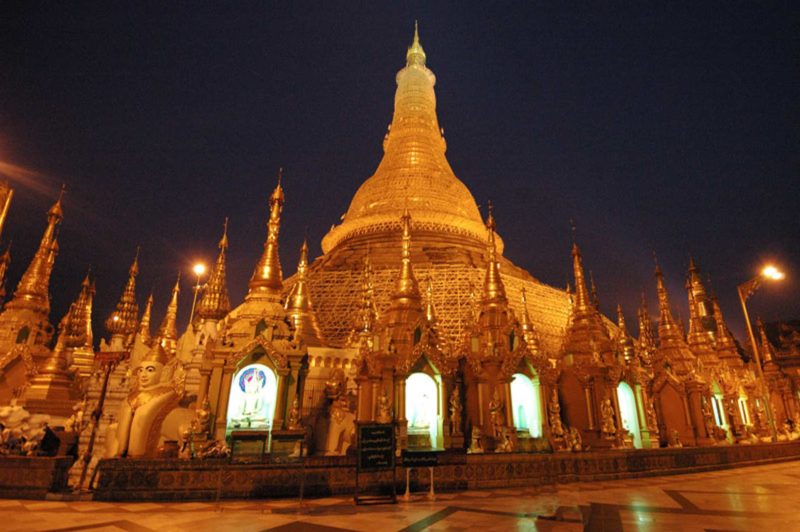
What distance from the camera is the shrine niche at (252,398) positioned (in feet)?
40.8

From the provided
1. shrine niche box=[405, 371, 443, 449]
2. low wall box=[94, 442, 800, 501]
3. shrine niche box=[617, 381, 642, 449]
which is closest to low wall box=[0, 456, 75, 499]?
low wall box=[94, 442, 800, 501]

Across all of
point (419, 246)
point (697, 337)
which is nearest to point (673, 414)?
point (697, 337)

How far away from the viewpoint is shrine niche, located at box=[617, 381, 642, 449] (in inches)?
632

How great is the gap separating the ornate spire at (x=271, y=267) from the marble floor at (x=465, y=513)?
31.7 feet

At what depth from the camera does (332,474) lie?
8578mm

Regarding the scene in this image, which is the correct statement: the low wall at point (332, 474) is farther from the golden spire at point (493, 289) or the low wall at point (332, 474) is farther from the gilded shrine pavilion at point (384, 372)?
the golden spire at point (493, 289)

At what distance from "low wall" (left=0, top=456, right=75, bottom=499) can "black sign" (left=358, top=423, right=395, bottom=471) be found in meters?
5.42

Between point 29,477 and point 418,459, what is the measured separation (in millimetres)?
6782

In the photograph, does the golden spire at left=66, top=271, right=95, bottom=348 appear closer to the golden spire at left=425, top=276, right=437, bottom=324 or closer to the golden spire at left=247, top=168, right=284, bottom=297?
the golden spire at left=247, top=168, right=284, bottom=297

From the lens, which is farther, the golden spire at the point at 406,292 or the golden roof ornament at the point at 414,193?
the golden roof ornament at the point at 414,193

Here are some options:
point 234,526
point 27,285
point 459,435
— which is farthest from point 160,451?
point 27,285

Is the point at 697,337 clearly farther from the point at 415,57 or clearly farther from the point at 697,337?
the point at 415,57

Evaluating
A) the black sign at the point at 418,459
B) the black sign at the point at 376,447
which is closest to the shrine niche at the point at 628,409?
the black sign at the point at 418,459

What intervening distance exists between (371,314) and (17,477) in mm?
15817
